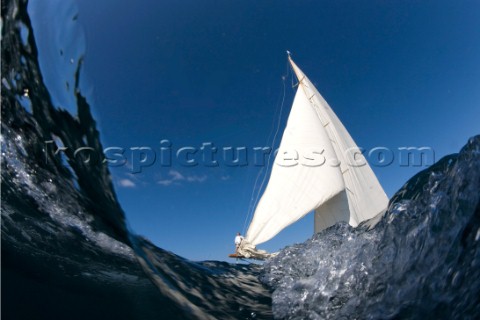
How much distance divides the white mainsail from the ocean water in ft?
1.74

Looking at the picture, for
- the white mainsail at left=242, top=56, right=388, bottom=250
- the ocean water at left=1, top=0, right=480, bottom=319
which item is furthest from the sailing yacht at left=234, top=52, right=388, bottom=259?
the ocean water at left=1, top=0, right=480, bottom=319

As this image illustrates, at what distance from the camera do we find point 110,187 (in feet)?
9.37

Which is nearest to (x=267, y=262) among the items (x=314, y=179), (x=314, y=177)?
(x=314, y=179)

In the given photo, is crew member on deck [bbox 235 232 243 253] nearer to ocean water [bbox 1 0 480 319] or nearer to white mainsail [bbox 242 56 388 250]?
white mainsail [bbox 242 56 388 250]

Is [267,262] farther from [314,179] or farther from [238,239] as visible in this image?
[314,179]

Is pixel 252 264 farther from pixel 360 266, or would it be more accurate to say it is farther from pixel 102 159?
pixel 102 159

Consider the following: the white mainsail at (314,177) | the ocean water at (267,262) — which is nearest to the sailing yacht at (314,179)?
the white mainsail at (314,177)

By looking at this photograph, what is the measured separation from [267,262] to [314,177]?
99.1 inches

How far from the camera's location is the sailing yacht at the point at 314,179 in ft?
9.98

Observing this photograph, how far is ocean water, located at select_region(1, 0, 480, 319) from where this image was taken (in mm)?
2020

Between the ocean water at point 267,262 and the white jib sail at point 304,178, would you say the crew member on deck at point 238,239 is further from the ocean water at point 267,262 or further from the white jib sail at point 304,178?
the white jib sail at point 304,178

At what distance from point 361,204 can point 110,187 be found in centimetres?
259

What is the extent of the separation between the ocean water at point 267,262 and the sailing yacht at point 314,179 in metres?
0.37

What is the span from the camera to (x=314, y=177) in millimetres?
5258
